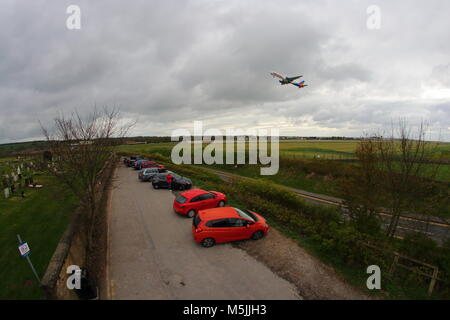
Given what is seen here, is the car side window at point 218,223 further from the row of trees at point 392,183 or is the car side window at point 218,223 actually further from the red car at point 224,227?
the row of trees at point 392,183

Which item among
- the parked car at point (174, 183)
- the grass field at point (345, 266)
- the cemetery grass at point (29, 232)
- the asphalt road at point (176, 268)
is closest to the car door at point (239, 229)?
the asphalt road at point (176, 268)

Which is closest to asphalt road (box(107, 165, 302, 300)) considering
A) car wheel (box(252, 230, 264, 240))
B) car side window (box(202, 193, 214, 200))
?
car wheel (box(252, 230, 264, 240))

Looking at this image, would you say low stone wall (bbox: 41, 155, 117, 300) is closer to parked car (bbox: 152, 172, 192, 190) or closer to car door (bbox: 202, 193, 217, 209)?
car door (bbox: 202, 193, 217, 209)

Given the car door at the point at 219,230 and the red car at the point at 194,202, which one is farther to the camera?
the red car at the point at 194,202

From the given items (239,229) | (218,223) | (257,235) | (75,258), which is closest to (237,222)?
(239,229)

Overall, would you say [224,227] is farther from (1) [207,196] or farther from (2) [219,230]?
(1) [207,196]

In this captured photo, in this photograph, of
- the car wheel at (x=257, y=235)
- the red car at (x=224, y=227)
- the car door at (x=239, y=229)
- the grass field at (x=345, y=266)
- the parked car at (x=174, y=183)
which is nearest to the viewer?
the grass field at (x=345, y=266)
